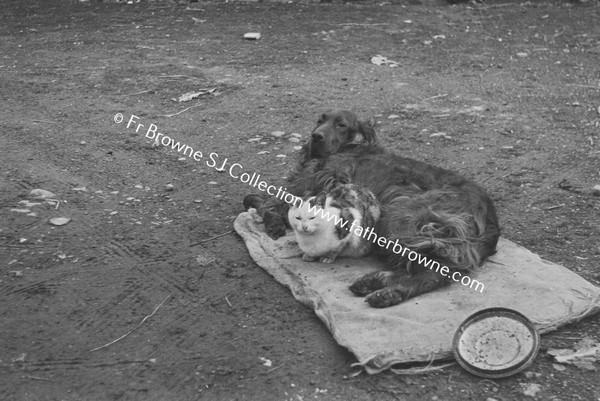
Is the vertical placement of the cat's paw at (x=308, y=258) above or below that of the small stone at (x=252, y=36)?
above

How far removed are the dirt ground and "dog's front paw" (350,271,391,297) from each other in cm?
33

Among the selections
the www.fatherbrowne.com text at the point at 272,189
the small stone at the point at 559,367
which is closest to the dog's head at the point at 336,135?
the www.fatherbrowne.com text at the point at 272,189

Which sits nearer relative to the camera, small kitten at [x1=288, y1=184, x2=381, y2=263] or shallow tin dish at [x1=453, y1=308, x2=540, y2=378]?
shallow tin dish at [x1=453, y1=308, x2=540, y2=378]

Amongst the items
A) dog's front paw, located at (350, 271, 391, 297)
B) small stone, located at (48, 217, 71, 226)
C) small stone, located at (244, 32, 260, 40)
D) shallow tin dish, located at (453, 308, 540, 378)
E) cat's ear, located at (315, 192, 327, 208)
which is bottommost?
small stone, located at (244, 32, 260, 40)

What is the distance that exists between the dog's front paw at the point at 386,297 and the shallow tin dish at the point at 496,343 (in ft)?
1.73

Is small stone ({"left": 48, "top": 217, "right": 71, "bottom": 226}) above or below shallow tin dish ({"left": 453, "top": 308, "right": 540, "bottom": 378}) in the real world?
below

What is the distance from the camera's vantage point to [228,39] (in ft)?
35.8

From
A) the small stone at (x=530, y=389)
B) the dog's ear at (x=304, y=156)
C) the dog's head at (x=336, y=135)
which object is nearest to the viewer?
the small stone at (x=530, y=389)

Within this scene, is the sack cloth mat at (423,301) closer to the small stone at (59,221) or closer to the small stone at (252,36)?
the small stone at (59,221)

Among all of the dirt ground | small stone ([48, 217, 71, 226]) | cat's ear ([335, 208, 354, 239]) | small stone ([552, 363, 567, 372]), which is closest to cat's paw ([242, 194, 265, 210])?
the dirt ground

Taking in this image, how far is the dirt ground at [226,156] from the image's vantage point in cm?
404

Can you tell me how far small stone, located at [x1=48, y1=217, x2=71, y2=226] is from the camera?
18.8ft

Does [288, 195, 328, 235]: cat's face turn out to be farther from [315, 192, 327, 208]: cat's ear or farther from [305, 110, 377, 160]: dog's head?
[305, 110, 377, 160]: dog's head

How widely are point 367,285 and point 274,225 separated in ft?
3.57
